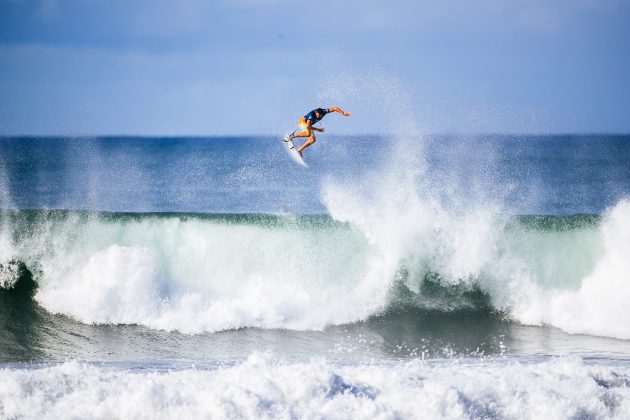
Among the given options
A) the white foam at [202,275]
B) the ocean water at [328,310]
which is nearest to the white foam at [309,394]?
the ocean water at [328,310]

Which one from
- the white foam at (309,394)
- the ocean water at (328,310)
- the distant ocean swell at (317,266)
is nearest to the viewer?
the white foam at (309,394)

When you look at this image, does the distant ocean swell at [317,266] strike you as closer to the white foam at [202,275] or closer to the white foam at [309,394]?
the white foam at [202,275]

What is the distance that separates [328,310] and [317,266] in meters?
1.45

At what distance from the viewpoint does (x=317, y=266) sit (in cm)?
1458

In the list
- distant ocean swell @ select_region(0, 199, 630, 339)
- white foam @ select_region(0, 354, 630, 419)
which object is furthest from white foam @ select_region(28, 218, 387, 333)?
white foam @ select_region(0, 354, 630, 419)

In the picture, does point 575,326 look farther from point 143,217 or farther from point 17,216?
point 17,216

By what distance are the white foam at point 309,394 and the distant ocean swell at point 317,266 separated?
412cm

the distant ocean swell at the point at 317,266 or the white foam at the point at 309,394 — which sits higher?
the distant ocean swell at the point at 317,266

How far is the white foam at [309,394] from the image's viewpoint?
308 inches

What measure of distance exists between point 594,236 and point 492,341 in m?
4.45

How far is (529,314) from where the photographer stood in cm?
1354

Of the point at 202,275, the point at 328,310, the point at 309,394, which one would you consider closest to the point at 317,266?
the point at 328,310

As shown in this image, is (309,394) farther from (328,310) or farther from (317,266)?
(317,266)

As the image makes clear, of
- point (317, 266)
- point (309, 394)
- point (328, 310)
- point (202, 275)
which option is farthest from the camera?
point (317, 266)
